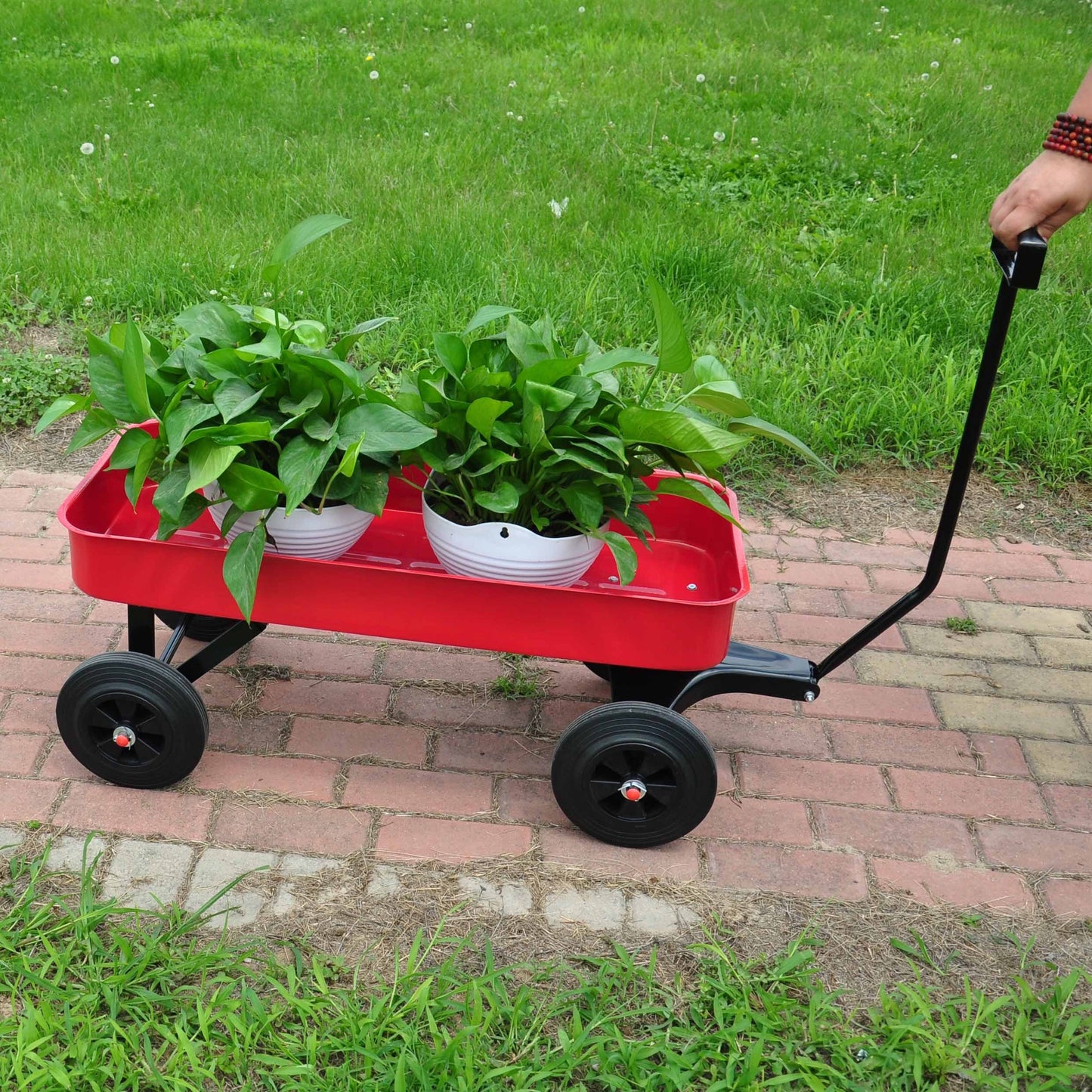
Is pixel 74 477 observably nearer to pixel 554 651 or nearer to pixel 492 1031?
pixel 554 651

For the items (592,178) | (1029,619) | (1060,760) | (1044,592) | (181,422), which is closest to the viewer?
(181,422)

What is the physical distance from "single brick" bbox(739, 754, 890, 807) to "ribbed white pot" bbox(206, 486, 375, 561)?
1095 mm

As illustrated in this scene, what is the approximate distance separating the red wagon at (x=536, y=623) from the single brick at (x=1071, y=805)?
64cm

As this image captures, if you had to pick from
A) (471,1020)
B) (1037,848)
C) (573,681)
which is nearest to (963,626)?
(1037,848)

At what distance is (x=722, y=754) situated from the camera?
2.79 metres

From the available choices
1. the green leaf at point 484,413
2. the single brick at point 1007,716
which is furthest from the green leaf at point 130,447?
the single brick at point 1007,716

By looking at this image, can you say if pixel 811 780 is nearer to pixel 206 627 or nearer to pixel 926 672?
pixel 926 672

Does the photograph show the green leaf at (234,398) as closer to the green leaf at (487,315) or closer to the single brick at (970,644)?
the green leaf at (487,315)

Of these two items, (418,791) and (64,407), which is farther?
(418,791)

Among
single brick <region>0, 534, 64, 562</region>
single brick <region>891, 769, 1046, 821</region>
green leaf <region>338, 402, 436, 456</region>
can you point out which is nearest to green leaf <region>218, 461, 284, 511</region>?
green leaf <region>338, 402, 436, 456</region>

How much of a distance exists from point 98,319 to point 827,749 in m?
3.20

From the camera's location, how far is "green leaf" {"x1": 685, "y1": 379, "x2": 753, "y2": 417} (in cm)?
228

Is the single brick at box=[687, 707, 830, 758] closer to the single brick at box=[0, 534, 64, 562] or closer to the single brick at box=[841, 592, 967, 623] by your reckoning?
the single brick at box=[841, 592, 967, 623]

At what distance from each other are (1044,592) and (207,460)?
252 centimetres
